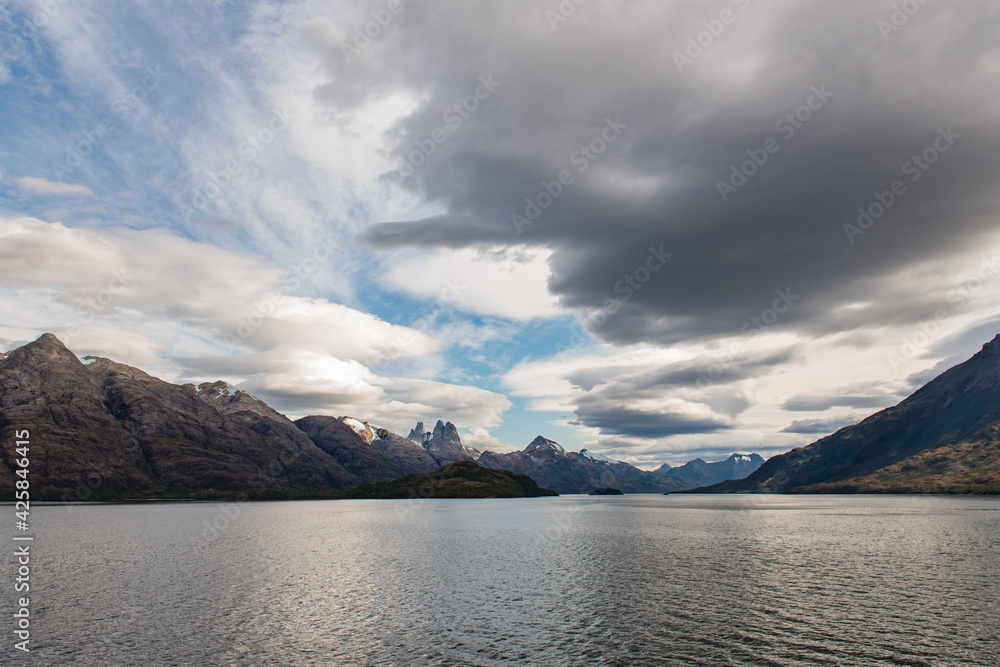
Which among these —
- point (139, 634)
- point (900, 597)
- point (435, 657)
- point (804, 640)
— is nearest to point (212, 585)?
point (139, 634)

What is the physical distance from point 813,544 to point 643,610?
78.9 metres

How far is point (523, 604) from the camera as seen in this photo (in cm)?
6122

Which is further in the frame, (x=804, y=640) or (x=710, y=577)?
(x=710, y=577)

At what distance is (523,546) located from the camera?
388 feet

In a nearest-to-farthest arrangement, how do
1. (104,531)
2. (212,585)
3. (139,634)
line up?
(139,634) < (212,585) < (104,531)

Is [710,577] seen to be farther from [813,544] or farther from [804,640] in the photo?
[813,544]

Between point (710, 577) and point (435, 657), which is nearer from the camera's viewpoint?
point (435, 657)

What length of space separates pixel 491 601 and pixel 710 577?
3391 centimetres

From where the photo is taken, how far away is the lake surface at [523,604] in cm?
4391

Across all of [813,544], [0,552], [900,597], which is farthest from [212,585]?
[813,544]

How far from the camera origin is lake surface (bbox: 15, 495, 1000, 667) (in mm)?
43906

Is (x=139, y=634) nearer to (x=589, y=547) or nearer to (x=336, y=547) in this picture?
(x=336, y=547)

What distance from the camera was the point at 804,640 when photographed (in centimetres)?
4622

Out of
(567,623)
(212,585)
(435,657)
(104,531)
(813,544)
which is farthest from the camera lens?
(104,531)
